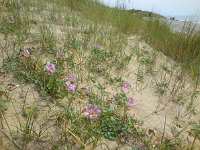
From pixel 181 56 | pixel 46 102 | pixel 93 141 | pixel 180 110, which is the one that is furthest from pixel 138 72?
pixel 93 141

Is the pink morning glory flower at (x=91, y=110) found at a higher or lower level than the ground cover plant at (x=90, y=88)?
higher

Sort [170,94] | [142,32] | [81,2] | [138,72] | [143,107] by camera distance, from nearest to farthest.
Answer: [143,107], [170,94], [138,72], [142,32], [81,2]

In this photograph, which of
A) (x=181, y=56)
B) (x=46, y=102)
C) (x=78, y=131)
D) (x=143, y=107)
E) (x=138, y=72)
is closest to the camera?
(x=78, y=131)

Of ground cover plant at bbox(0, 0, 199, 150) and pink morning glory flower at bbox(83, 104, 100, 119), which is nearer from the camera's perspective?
pink morning glory flower at bbox(83, 104, 100, 119)

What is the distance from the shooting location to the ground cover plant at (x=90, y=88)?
2.21m

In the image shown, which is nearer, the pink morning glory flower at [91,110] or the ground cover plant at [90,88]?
the pink morning glory flower at [91,110]

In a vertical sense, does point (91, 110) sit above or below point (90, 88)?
above

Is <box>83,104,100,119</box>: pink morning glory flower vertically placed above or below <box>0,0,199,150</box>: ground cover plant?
above

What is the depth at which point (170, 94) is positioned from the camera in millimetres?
3512

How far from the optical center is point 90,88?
3072 millimetres

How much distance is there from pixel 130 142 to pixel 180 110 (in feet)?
3.57

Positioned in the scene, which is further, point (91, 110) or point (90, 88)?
point (90, 88)

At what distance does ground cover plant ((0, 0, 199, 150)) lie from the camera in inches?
87.0

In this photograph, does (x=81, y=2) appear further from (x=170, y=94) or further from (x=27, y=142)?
(x=27, y=142)
